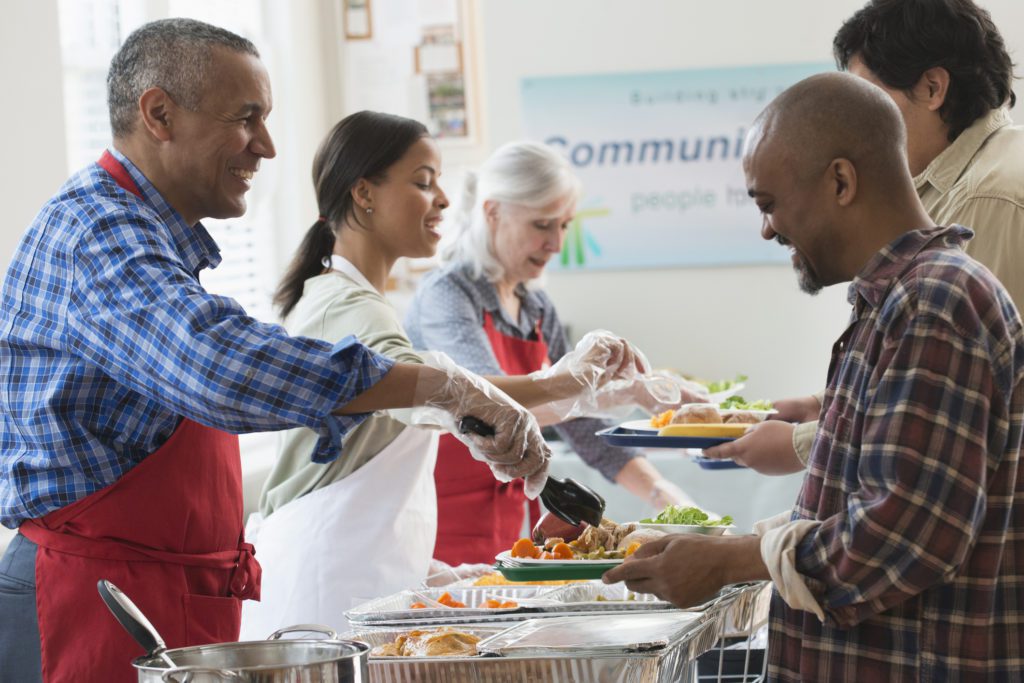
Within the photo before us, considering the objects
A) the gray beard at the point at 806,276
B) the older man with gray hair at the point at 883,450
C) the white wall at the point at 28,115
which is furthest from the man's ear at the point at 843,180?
the white wall at the point at 28,115

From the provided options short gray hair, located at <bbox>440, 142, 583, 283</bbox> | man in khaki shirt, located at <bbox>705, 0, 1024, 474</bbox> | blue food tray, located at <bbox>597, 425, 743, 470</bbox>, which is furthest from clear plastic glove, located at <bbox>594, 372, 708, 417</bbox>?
man in khaki shirt, located at <bbox>705, 0, 1024, 474</bbox>

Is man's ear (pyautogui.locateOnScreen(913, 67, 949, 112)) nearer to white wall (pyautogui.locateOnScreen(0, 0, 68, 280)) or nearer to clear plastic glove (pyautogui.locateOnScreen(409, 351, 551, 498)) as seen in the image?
clear plastic glove (pyautogui.locateOnScreen(409, 351, 551, 498))

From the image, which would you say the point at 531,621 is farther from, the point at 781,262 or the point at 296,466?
the point at 781,262

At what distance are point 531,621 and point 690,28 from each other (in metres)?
3.56

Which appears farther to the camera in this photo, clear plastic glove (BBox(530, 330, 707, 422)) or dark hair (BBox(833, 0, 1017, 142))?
clear plastic glove (BBox(530, 330, 707, 422))

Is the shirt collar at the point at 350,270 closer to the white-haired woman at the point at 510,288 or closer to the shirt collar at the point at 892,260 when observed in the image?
the white-haired woman at the point at 510,288

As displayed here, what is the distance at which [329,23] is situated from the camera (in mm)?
5031

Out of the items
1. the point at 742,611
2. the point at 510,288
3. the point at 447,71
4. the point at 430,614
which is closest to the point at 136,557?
the point at 430,614

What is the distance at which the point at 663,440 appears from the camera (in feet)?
7.22

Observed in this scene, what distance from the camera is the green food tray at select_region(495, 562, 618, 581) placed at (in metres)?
1.67

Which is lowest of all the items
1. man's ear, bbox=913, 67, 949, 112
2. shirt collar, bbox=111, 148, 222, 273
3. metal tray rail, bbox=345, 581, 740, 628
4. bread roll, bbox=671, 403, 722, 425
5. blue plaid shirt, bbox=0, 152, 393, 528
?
metal tray rail, bbox=345, 581, 740, 628

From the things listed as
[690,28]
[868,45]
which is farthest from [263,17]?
[868,45]

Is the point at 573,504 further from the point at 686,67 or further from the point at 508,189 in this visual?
the point at 686,67

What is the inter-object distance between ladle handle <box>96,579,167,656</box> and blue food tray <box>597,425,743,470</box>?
3.53 feet
